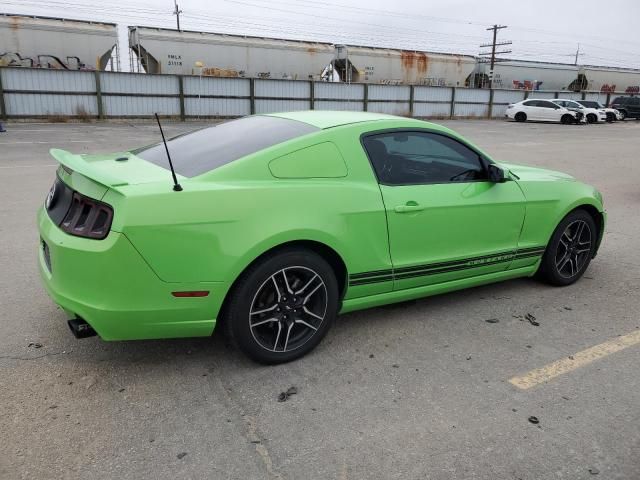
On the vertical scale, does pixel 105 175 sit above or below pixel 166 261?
above

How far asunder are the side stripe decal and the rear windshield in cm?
99

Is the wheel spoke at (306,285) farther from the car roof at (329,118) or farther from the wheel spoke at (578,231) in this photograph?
the wheel spoke at (578,231)

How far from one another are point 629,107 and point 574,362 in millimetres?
43094

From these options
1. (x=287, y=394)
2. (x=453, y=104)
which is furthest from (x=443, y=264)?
(x=453, y=104)

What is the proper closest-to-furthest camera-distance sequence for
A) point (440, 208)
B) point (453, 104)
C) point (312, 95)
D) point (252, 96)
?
point (440, 208)
point (252, 96)
point (312, 95)
point (453, 104)

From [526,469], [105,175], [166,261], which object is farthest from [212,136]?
[526,469]

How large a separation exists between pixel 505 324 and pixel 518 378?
2.66 feet

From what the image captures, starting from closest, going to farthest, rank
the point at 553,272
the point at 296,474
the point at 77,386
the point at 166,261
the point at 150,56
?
the point at 296,474 → the point at 166,261 → the point at 77,386 → the point at 553,272 → the point at 150,56

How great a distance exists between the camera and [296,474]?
7.68 ft

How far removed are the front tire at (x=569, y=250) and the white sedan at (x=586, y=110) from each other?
32918 millimetres

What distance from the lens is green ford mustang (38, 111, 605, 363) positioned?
277cm

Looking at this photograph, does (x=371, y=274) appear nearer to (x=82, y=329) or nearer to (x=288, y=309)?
(x=288, y=309)

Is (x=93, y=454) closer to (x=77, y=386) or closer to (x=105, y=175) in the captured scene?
(x=77, y=386)

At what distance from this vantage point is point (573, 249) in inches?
186
